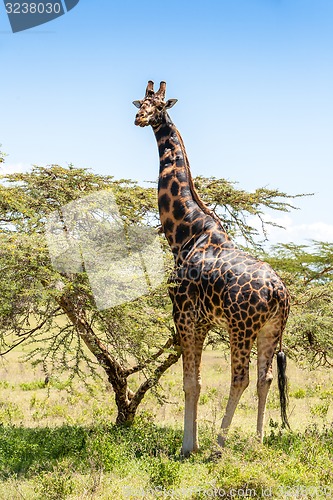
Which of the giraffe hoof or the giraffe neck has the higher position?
the giraffe neck

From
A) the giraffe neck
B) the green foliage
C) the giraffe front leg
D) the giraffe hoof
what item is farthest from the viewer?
the giraffe neck

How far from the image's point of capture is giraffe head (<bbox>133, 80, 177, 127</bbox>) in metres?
8.92

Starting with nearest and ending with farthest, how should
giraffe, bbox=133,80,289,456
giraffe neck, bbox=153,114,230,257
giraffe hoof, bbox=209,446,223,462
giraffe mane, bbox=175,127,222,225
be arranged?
giraffe hoof, bbox=209,446,223,462
giraffe, bbox=133,80,289,456
giraffe neck, bbox=153,114,230,257
giraffe mane, bbox=175,127,222,225

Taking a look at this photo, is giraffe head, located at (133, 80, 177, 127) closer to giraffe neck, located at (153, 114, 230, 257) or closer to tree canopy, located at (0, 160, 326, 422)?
giraffe neck, located at (153, 114, 230, 257)

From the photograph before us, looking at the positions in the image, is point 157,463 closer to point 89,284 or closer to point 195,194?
point 89,284

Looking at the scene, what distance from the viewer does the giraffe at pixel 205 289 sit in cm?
777

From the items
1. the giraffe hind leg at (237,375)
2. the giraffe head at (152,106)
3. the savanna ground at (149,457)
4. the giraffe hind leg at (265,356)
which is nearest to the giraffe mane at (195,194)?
the giraffe head at (152,106)

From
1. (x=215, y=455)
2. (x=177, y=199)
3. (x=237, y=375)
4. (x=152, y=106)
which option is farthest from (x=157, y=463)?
(x=152, y=106)

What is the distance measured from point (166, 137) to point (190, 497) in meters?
5.21

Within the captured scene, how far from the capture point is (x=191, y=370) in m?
8.34

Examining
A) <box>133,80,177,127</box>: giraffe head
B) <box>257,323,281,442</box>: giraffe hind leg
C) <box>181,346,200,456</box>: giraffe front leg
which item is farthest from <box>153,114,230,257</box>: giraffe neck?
<box>181,346,200,456</box>: giraffe front leg

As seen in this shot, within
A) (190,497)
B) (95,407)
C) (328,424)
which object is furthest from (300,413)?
(190,497)

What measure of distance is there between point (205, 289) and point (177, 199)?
155 centimetres

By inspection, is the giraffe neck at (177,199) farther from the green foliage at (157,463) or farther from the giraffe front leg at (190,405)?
the green foliage at (157,463)
